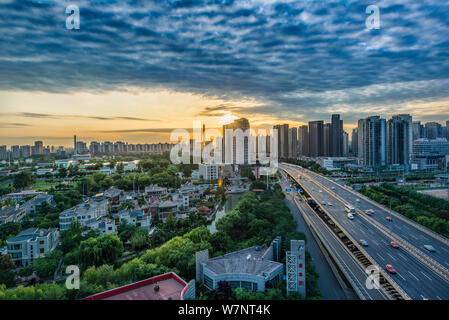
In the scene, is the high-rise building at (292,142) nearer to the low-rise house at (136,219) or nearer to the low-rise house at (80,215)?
the low-rise house at (136,219)

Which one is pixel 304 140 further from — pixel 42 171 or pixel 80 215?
pixel 80 215

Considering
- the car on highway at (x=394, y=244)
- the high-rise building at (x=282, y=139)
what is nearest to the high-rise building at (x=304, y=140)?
the high-rise building at (x=282, y=139)

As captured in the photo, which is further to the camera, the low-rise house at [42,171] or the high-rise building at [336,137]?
the high-rise building at [336,137]

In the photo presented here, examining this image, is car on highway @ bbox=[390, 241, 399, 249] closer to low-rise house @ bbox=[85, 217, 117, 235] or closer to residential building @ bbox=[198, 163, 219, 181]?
low-rise house @ bbox=[85, 217, 117, 235]

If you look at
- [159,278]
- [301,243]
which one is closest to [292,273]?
[301,243]
